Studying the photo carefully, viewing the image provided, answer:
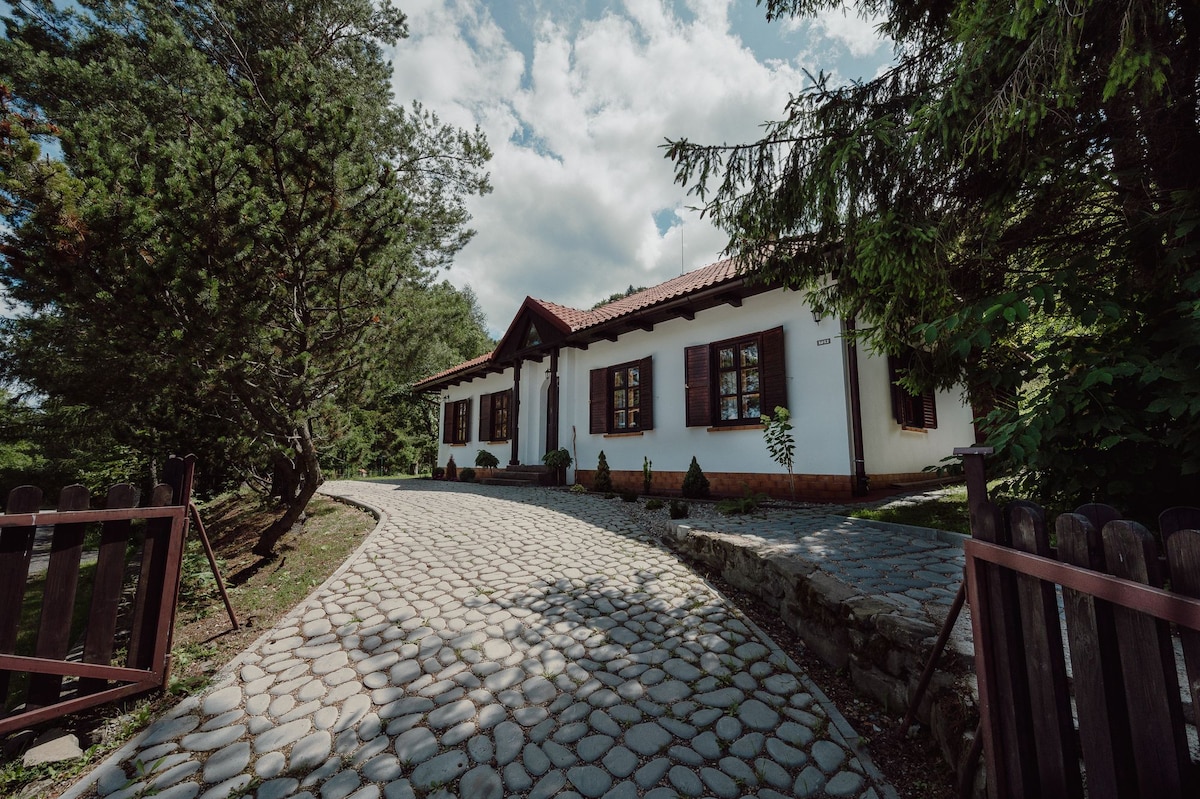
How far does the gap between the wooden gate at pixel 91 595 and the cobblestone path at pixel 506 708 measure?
45 centimetres

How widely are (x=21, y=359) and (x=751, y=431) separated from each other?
41.2 ft

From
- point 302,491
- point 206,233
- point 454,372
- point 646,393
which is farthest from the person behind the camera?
point 454,372

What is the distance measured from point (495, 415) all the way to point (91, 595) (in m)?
12.2

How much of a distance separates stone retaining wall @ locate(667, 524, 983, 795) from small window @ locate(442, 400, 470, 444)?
534 inches

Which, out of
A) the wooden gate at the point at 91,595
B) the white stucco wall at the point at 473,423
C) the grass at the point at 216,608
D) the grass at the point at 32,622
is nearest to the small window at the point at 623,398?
the white stucco wall at the point at 473,423

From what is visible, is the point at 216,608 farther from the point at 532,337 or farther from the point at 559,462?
the point at 532,337

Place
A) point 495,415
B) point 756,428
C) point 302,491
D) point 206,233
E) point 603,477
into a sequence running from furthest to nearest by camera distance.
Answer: point 495,415 → point 603,477 → point 756,428 → point 302,491 → point 206,233

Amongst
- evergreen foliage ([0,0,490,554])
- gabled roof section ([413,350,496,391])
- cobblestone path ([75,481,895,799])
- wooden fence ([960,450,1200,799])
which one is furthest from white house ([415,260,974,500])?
evergreen foliage ([0,0,490,554])

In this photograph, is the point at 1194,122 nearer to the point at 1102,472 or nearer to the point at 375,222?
the point at 1102,472

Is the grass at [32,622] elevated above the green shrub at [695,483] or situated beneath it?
situated beneath

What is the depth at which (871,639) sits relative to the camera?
2.43 metres

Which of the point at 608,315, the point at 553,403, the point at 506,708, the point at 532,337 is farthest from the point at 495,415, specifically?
the point at 506,708

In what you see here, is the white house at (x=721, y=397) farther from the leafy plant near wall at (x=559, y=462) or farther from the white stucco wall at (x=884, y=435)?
the leafy plant near wall at (x=559, y=462)

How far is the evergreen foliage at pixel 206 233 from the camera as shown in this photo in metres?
3.28
